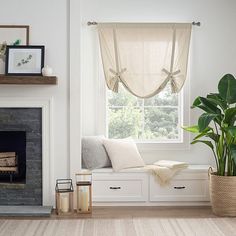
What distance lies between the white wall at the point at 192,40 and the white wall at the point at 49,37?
58 cm

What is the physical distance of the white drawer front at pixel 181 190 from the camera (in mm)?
4844

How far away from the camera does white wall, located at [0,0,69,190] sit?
465 cm

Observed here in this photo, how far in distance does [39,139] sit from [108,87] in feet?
3.36

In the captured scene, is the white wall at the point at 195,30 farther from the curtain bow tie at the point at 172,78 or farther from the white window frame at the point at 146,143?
the curtain bow tie at the point at 172,78

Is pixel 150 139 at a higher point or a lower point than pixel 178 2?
lower

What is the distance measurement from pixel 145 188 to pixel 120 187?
268 mm

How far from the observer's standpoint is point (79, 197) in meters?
4.54

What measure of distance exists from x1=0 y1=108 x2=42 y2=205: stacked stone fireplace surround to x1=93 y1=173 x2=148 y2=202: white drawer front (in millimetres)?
620

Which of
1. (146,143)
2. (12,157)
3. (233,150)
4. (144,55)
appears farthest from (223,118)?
(12,157)

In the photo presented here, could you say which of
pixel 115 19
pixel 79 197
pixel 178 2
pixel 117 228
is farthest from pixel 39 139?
pixel 178 2

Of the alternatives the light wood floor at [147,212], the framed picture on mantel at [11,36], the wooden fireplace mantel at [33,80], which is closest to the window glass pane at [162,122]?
the light wood floor at [147,212]

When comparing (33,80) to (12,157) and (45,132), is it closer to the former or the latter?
(45,132)

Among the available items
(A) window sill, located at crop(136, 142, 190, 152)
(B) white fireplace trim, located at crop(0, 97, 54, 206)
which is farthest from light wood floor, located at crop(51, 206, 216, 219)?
(A) window sill, located at crop(136, 142, 190, 152)

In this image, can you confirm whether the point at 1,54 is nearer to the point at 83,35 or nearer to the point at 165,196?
the point at 83,35
